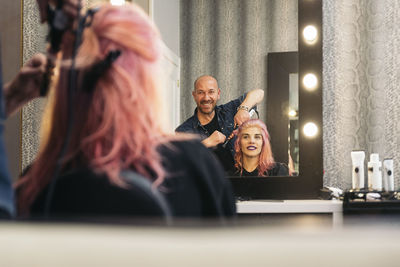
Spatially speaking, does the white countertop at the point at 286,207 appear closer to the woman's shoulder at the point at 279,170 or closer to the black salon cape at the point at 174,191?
the woman's shoulder at the point at 279,170

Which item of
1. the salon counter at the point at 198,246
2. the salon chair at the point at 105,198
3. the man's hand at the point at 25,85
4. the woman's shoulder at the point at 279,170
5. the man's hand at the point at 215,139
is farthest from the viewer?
the woman's shoulder at the point at 279,170

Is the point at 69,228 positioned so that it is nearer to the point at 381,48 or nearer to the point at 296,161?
the point at 296,161

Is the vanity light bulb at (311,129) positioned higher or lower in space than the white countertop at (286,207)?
higher

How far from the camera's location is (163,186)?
1.13 ft

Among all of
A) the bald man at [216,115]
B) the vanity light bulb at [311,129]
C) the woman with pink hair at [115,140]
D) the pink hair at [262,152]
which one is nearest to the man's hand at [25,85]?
the woman with pink hair at [115,140]

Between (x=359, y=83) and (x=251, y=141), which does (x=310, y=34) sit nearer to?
(x=359, y=83)

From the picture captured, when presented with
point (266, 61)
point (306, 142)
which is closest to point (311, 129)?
point (306, 142)

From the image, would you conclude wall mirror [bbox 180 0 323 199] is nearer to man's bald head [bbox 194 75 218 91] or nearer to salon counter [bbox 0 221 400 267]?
man's bald head [bbox 194 75 218 91]

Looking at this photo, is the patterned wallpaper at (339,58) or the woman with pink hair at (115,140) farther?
the patterned wallpaper at (339,58)

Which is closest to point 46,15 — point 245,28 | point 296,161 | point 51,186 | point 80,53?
point 80,53

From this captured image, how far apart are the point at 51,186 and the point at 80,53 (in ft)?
0.43

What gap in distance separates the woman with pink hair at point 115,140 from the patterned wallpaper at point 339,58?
72cm

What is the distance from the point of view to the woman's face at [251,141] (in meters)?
1.06

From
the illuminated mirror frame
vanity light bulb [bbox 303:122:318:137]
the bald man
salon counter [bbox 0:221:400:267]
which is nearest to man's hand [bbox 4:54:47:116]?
salon counter [bbox 0:221:400:267]
